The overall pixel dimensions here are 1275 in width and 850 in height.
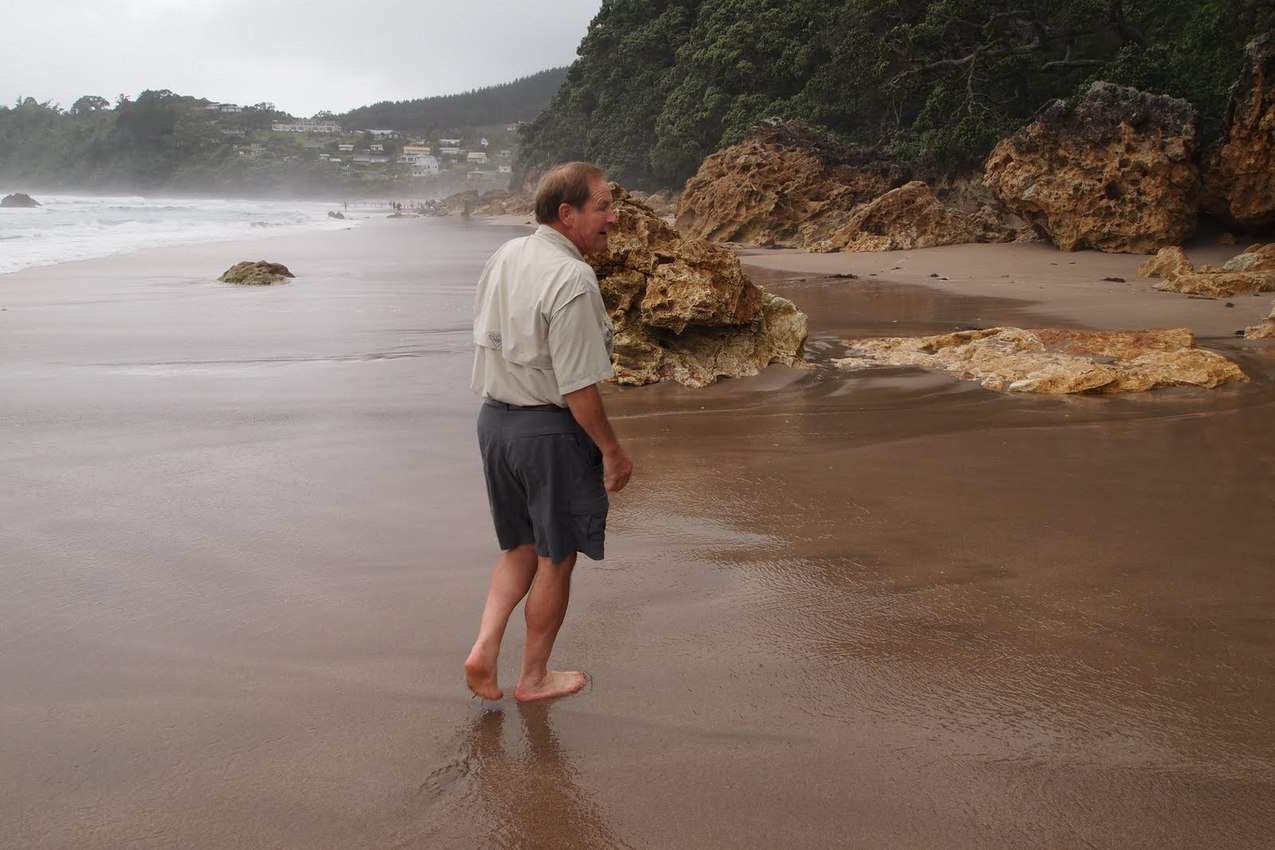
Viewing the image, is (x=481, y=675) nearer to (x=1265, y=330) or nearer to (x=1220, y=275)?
(x=1265, y=330)

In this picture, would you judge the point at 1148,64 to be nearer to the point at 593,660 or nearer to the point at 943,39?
the point at 943,39

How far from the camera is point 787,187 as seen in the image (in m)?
22.5

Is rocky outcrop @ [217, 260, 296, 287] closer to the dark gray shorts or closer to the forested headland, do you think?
the dark gray shorts

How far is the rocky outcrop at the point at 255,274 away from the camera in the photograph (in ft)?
45.0

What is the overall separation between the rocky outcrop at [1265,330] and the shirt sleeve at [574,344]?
7.40m

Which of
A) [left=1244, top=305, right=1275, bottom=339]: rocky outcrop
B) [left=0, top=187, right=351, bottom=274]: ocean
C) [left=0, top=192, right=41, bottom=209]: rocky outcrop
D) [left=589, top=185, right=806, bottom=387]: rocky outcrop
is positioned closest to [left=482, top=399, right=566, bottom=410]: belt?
[left=589, top=185, right=806, bottom=387]: rocky outcrop

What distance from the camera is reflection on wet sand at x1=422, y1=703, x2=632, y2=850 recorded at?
2.07 metres

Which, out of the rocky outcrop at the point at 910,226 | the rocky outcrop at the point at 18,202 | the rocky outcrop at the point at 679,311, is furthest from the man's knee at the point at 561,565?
the rocky outcrop at the point at 18,202

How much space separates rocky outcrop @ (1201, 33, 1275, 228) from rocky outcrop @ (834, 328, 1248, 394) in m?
7.82

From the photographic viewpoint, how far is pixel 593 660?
2.90 metres

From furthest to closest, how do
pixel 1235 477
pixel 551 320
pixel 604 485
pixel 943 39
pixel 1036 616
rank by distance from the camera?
pixel 943 39
pixel 1235 477
pixel 1036 616
pixel 604 485
pixel 551 320

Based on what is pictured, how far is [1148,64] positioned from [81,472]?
66.2ft

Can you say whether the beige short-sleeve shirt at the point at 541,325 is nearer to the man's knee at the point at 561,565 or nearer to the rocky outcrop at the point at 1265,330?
→ the man's knee at the point at 561,565

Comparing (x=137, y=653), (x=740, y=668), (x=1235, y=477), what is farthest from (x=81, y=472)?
(x=1235, y=477)
